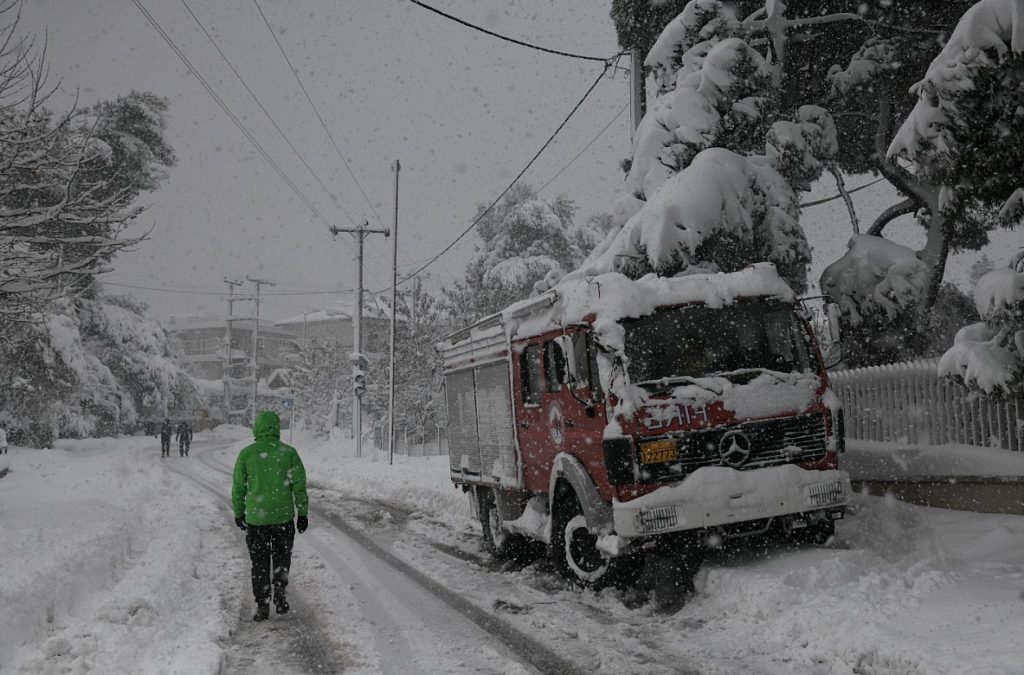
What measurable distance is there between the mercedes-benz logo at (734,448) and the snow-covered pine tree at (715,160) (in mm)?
4040

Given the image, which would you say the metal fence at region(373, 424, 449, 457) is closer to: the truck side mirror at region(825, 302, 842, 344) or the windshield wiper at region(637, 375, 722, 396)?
the truck side mirror at region(825, 302, 842, 344)

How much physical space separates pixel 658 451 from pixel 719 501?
65cm

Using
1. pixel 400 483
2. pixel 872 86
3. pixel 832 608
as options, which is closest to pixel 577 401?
pixel 832 608

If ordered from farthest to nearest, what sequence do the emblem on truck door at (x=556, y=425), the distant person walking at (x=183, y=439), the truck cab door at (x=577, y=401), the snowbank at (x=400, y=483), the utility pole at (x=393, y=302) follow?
the distant person walking at (x=183, y=439) → the utility pole at (x=393, y=302) → the snowbank at (x=400, y=483) → the emblem on truck door at (x=556, y=425) → the truck cab door at (x=577, y=401)

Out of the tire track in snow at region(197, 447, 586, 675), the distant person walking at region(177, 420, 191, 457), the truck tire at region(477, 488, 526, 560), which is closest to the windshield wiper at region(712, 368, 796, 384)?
the tire track in snow at region(197, 447, 586, 675)

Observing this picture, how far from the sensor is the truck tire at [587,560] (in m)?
7.81

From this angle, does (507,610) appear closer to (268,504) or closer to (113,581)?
(268,504)

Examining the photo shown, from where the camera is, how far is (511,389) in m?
9.55

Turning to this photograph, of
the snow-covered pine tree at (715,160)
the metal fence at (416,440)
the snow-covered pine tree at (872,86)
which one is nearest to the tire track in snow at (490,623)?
the snow-covered pine tree at (715,160)

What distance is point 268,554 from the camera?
7508 mm

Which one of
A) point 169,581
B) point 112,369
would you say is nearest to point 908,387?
point 169,581

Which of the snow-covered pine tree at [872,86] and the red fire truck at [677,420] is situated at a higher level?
the snow-covered pine tree at [872,86]

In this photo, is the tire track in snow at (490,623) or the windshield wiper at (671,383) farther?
the windshield wiper at (671,383)

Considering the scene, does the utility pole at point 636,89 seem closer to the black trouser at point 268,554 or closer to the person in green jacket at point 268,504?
the person in green jacket at point 268,504
